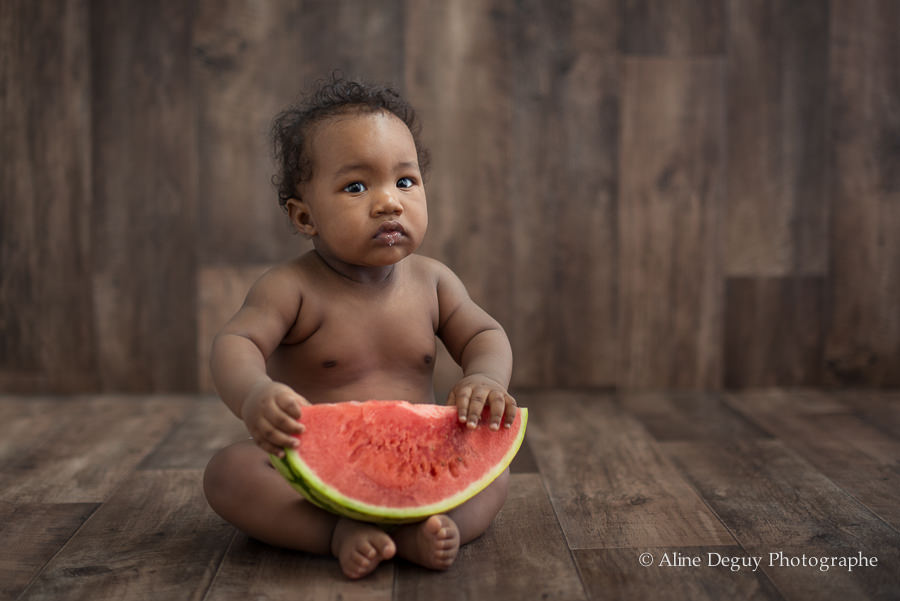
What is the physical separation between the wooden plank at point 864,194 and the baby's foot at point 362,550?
1549mm

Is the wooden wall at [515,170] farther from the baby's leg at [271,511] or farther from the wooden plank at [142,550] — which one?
the baby's leg at [271,511]

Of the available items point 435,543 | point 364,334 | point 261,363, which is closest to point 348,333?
point 364,334

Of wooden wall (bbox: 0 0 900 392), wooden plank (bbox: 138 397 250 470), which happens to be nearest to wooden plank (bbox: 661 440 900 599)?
wooden wall (bbox: 0 0 900 392)

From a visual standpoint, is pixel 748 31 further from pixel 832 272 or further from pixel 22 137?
pixel 22 137

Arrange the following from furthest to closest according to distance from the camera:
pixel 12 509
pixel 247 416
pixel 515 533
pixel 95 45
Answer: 1. pixel 95 45
2. pixel 12 509
3. pixel 515 533
4. pixel 247 416

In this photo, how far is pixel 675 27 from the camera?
2.13 metres

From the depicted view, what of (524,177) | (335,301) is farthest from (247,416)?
(524,177)

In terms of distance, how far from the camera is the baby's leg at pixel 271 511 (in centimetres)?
113

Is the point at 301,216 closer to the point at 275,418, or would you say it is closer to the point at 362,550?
the point at 275,418

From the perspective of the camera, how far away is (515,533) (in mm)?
1255

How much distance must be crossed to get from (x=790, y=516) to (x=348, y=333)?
73 centimetres

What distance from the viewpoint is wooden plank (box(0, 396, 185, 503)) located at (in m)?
1.47

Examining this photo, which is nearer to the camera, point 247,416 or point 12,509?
point 247,416

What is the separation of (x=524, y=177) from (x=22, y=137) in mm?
1228
